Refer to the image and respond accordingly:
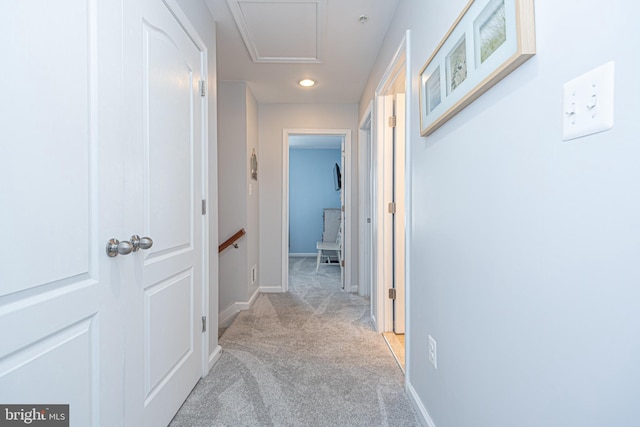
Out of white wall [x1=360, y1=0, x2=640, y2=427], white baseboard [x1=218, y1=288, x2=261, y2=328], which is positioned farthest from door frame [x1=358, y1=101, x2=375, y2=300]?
white wall [x1=360, y1=0, x2=640, y2=427]

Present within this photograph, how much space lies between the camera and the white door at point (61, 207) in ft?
2.54

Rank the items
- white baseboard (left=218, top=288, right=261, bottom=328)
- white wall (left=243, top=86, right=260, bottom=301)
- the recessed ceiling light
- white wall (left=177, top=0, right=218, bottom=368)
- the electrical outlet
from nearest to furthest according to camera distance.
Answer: the electrical outlet → white wall (left=177, top=0, right=218, bottom=368) → white baseboard (left=218, top=288, right=261, bottom=328) → the recessed ceiling light → white wall (left=243, top=86, right=260, bottom=301)

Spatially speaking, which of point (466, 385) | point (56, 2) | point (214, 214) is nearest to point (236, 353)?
point (214, 214)

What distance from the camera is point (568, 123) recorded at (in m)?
0.67

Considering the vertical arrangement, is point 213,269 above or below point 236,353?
above

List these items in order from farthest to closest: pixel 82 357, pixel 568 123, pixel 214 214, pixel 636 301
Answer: pixel 214 214 → pixel 82 357 → pixel 568 123 → pixel 636 301

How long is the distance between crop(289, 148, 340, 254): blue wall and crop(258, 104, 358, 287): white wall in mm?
3163

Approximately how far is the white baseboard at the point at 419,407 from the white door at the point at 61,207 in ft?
4.00

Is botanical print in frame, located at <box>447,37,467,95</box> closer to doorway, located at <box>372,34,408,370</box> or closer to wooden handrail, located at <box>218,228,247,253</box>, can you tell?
doorway, located at <box>372,34,408,370</box>

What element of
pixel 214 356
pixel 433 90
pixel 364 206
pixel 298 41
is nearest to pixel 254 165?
pixel 364 206

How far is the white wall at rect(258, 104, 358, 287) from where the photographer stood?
163 inches

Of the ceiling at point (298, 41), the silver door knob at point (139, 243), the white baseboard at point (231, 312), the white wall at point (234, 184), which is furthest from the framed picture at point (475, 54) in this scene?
the white baseboard at point (231, 312)

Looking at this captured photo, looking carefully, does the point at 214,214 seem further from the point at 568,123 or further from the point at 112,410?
the point at 568,123

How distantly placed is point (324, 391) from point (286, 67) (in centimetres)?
259
